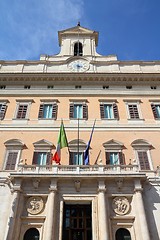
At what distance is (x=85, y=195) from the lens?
47.3ft

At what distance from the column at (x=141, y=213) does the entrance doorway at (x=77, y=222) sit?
2.63 metres

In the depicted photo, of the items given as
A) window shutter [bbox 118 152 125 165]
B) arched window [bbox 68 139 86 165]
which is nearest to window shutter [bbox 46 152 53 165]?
arched window [bbox 68 139 86 165]

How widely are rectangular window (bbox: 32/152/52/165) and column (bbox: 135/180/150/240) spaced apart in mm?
5529

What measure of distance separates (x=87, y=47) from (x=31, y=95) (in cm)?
809

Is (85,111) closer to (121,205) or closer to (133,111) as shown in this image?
(133,111)

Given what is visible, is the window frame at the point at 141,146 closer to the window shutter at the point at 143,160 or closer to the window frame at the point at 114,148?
the window shutter at the point at 143,160

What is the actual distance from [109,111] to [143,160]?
15.6 feet

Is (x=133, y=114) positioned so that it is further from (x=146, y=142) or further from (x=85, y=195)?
(x=85, y=195)

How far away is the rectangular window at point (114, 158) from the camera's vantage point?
53.8 ft

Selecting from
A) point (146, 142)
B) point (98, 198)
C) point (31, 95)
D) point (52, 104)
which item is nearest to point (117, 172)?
point (98, 198)

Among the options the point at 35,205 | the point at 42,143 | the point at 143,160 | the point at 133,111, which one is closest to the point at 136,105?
the point at 133,111

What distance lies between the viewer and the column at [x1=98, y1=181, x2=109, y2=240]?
41.9 ft

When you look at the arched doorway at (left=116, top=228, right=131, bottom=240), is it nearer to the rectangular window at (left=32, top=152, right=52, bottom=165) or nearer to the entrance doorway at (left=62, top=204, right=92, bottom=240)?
the entrance doorway at (left=62, top=204, right=92, bottom=240)

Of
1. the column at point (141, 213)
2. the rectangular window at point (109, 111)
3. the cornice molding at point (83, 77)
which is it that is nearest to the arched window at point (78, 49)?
the cornice molding at point (83, 77)
